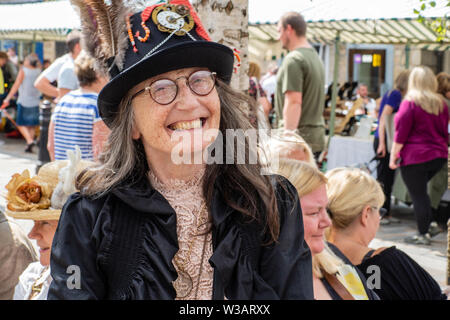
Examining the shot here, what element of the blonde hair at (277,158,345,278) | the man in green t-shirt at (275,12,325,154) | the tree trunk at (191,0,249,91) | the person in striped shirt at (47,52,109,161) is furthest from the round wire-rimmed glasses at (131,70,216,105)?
the man in green t-shirt at (275,12,325,154)

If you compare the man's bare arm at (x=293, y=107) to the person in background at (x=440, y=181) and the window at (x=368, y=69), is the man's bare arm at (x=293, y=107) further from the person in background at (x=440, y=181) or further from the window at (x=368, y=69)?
the window at (x=368, y=69)

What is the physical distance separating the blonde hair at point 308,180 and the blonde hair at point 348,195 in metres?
0.67

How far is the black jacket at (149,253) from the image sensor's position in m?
1.64

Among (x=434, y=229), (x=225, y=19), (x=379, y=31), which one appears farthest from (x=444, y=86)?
(x=225, y=19)

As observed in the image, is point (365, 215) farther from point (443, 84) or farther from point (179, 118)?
point (443, 84)

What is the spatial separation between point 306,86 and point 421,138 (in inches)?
63.2

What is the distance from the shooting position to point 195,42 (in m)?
1.74

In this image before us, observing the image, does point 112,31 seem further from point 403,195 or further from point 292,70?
point 403,195

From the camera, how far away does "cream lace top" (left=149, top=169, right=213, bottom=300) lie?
176 centimetres

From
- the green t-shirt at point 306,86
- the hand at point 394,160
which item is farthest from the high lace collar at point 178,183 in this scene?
the hand at point 394,160

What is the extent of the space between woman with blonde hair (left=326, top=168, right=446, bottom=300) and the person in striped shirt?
1.74 m

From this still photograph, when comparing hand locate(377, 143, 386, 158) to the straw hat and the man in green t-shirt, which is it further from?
the straw hat
